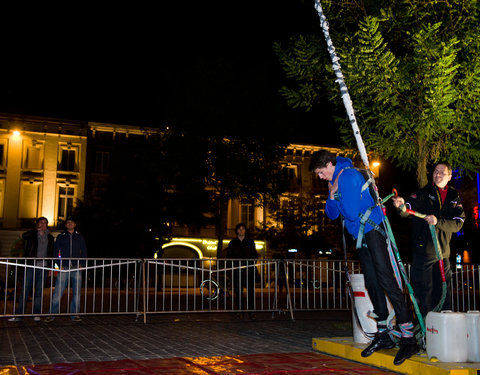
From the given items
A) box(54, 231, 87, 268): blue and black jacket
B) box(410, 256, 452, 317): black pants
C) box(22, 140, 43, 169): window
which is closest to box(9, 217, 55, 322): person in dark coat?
box(54, 231, 87, 268): blue and black jacket

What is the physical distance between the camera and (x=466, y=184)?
2339 inches

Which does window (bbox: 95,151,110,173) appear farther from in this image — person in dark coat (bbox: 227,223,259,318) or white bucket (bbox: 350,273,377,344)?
white bucket (bbox: 350,273,377,344)

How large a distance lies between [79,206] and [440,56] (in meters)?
30.1

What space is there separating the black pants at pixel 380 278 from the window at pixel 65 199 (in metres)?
37.0

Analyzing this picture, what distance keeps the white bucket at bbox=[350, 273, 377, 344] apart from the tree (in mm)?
2776

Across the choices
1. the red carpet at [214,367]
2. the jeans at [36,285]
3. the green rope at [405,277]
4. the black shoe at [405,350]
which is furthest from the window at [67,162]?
the black shoe at [405,350]

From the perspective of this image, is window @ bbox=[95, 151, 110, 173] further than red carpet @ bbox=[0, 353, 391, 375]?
Yes

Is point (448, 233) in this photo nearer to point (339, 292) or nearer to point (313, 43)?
point (313, 43)

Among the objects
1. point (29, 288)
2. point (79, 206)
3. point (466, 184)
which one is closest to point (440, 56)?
point (29, 288)

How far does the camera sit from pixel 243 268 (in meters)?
12.0

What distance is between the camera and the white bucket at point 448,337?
5082mm

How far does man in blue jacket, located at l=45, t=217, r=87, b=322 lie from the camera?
11078mm

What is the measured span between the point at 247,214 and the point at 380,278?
39.1 metres

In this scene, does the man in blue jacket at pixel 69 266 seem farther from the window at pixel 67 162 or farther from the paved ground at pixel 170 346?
the window at pixel 67 162
